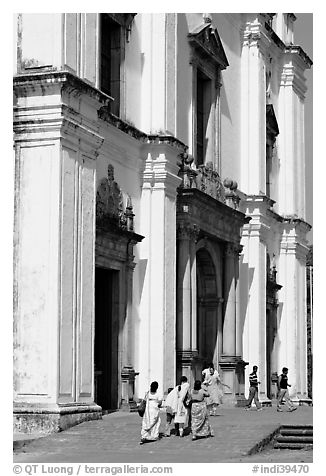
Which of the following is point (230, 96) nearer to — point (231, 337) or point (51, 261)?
point (231, 337)

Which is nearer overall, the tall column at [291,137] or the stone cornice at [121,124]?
the stone cornice at [121,124]

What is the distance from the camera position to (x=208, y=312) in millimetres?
31734

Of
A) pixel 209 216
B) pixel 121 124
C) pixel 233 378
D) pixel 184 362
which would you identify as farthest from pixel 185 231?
pixel 233 378

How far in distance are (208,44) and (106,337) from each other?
989 cm

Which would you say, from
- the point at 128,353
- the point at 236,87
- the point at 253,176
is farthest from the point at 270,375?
the point at 128,353

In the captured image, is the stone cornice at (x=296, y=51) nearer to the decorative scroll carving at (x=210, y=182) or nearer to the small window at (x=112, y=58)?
the decorative scroll carving at (x=210, y=182)

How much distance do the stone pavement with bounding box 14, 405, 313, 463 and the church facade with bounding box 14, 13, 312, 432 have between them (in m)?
0.58

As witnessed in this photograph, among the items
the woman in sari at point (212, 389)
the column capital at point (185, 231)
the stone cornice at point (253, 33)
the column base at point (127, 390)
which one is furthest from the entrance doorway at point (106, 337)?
the stone cornice at point (253, 33)

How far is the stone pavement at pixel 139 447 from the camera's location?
18.1 m

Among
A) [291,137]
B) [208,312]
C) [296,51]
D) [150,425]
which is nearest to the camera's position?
[150,425]

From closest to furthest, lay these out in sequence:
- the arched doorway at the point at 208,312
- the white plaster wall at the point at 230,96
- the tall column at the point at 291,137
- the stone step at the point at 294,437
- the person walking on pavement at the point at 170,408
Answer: the stone step at the point at 294,437
the person walking on pavement at the point at 170,408
the arched doorway at the point at 208,312
the white plaster wall at the point at 230,96
the tall column at the point at 291,137

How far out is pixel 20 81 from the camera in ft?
67.9

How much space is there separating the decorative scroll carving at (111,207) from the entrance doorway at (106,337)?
1130 mm

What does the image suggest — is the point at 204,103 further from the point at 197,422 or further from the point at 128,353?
the point at 197,422
